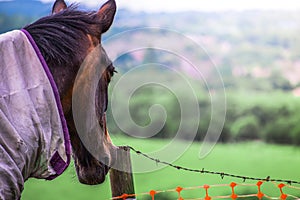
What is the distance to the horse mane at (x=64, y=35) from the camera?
51.5 inches

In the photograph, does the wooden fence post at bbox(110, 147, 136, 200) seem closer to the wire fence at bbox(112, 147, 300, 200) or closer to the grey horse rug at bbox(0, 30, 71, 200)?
the wire fence at bbox(112, 147, 300, 200)

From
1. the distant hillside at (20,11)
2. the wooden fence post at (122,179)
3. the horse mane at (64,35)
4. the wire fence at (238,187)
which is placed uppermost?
the distant hillside at (20,11)

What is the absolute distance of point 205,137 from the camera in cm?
222

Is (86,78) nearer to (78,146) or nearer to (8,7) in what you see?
(78,146)

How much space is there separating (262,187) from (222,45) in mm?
557

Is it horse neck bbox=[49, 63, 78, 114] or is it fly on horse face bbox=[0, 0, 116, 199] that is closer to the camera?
fly on horse face bbox=[0, 0, 116, 199]

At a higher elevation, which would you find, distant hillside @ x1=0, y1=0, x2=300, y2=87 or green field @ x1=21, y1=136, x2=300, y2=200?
distant hillside @ x1=0, y1=0, x2=300, y2=87

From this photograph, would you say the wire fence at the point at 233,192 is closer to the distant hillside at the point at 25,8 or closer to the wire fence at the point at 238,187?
the wire fence at the point at 238,187

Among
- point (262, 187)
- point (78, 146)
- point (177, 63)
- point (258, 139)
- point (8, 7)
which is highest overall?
point (8, 7)

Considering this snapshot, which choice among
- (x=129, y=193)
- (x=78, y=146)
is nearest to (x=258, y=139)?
(x=129, y=193)

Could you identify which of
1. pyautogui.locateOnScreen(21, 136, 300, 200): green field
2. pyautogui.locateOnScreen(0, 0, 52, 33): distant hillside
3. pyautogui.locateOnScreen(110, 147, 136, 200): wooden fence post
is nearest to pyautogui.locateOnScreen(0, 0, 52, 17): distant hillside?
pyautogui.locateOnScreen(0, 0, 52, 33): distant hillside

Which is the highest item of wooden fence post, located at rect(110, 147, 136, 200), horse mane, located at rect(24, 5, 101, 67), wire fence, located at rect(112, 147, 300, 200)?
horse mane, located at rect(24, 5, 101, 67)

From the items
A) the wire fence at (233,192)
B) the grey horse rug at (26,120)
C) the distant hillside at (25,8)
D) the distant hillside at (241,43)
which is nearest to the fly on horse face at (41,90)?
the grey horse rug at (26,120)

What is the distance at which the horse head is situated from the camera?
1320 millimetres
